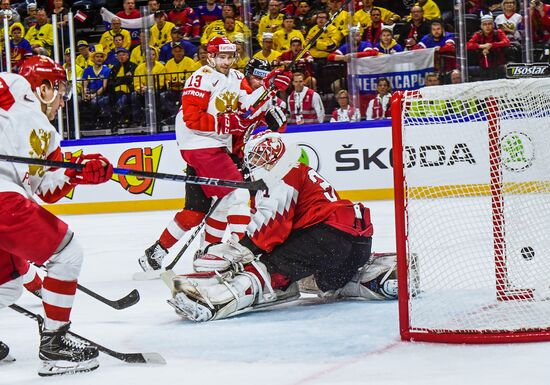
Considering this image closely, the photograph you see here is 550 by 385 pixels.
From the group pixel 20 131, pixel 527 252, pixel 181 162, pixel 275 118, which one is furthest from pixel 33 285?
pixel 181 162

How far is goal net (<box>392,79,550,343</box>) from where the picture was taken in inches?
112

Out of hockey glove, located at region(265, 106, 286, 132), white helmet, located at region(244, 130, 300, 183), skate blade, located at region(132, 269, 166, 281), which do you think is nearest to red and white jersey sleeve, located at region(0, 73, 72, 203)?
white helmet, located at region(244, 130, 300, 183)

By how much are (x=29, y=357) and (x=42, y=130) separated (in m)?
0.77

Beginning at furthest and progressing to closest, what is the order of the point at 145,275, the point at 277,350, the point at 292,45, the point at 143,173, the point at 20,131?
the point at 292,45, the point at 145,275, the point at 143,173, the point at 277,350, the point at 20,131

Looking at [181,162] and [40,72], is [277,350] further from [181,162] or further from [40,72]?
[181,162]

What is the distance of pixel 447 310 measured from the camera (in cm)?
319

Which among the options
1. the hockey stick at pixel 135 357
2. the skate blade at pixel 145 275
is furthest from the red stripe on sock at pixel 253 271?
the skate blade at pixel 145 275

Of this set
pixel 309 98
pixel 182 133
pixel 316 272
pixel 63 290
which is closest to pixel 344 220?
pixel 316 272

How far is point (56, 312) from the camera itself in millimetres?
2701

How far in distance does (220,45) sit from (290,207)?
1.71 meters

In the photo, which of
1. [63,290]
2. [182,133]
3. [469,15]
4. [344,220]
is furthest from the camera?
[469,15]

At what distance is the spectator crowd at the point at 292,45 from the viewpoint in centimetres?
762

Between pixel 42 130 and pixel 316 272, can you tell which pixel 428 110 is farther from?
pixel 42 130

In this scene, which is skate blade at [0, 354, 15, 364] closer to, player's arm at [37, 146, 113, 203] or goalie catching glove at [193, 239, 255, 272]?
player's arm at [37, 146, 113, 203]
